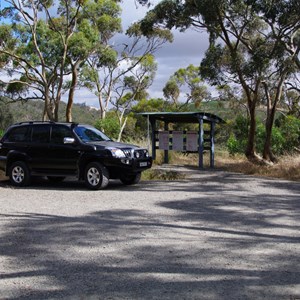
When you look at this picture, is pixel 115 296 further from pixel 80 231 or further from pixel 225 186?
pixel 225 186

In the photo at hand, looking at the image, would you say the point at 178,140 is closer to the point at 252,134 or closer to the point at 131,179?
the point at 252,134

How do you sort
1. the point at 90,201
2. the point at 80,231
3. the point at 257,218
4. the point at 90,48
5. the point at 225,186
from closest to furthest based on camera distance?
1. the point at 80,231
2. the point at 257,218
3. the point at 90,201
4. the point at 225,186
5. the point at 90,48

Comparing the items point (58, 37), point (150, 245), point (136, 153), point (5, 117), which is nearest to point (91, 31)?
point (58, 37)

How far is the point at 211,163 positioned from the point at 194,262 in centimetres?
1396

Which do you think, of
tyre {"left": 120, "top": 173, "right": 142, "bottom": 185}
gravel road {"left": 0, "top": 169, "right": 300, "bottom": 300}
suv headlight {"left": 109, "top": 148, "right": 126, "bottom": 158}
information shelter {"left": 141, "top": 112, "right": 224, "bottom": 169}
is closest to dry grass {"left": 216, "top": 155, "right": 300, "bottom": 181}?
information shelter {"left": 141, "top": 112, "right": 224, "bottom": 169}

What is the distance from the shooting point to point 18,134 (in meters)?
13.4

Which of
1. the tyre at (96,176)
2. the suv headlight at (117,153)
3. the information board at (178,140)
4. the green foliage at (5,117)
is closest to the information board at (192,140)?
the information board at (178,140)

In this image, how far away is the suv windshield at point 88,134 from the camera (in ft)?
41.5

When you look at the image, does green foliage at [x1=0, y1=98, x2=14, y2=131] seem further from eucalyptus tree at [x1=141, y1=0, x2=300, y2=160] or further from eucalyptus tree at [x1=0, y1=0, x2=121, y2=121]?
eucalyptus tree at [x1=141, y1=0, x2=300, y2=160]

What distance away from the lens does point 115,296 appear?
172 inches

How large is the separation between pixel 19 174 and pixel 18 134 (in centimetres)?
118

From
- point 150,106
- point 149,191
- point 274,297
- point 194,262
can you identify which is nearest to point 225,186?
point 149,191

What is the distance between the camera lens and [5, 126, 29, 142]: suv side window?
521 inches

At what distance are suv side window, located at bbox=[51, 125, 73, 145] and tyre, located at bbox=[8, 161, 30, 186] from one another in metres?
1.14
